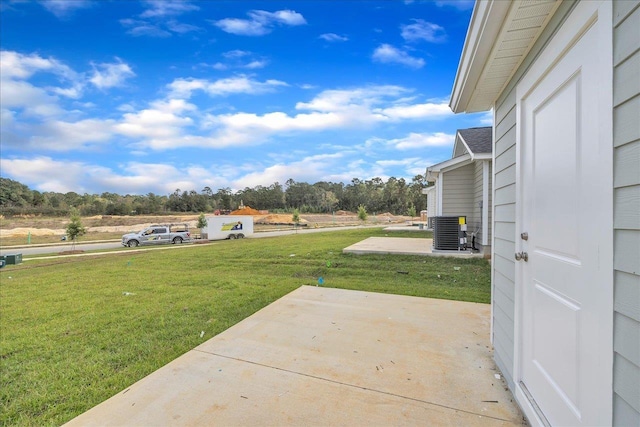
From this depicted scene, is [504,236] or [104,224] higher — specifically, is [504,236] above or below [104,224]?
above

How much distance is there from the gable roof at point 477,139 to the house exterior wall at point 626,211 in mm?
7094

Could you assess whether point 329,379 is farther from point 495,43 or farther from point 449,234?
point 449,234

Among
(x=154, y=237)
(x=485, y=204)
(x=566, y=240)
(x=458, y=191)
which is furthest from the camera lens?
(x=154, y=237)

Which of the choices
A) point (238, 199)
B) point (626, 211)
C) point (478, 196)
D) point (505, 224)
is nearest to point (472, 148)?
point (478, 196)

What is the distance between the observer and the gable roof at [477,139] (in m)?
7.64

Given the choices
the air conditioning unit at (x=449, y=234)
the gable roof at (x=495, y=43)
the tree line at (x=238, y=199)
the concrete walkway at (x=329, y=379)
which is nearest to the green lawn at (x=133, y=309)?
the concrete walkway at (x=329, y=379)

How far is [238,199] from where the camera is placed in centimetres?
6681

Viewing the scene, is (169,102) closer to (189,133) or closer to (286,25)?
(286,25)

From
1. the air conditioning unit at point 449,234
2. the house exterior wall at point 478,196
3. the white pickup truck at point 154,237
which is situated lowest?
the white pickup truck at point 154,237

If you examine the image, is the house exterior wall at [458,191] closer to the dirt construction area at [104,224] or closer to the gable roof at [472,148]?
the gable roof at [472,148]

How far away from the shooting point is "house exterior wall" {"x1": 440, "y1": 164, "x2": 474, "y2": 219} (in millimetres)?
9266

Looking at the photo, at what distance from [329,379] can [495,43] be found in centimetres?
269

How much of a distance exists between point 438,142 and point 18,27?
57.9 feet

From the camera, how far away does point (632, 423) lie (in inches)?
36.0
